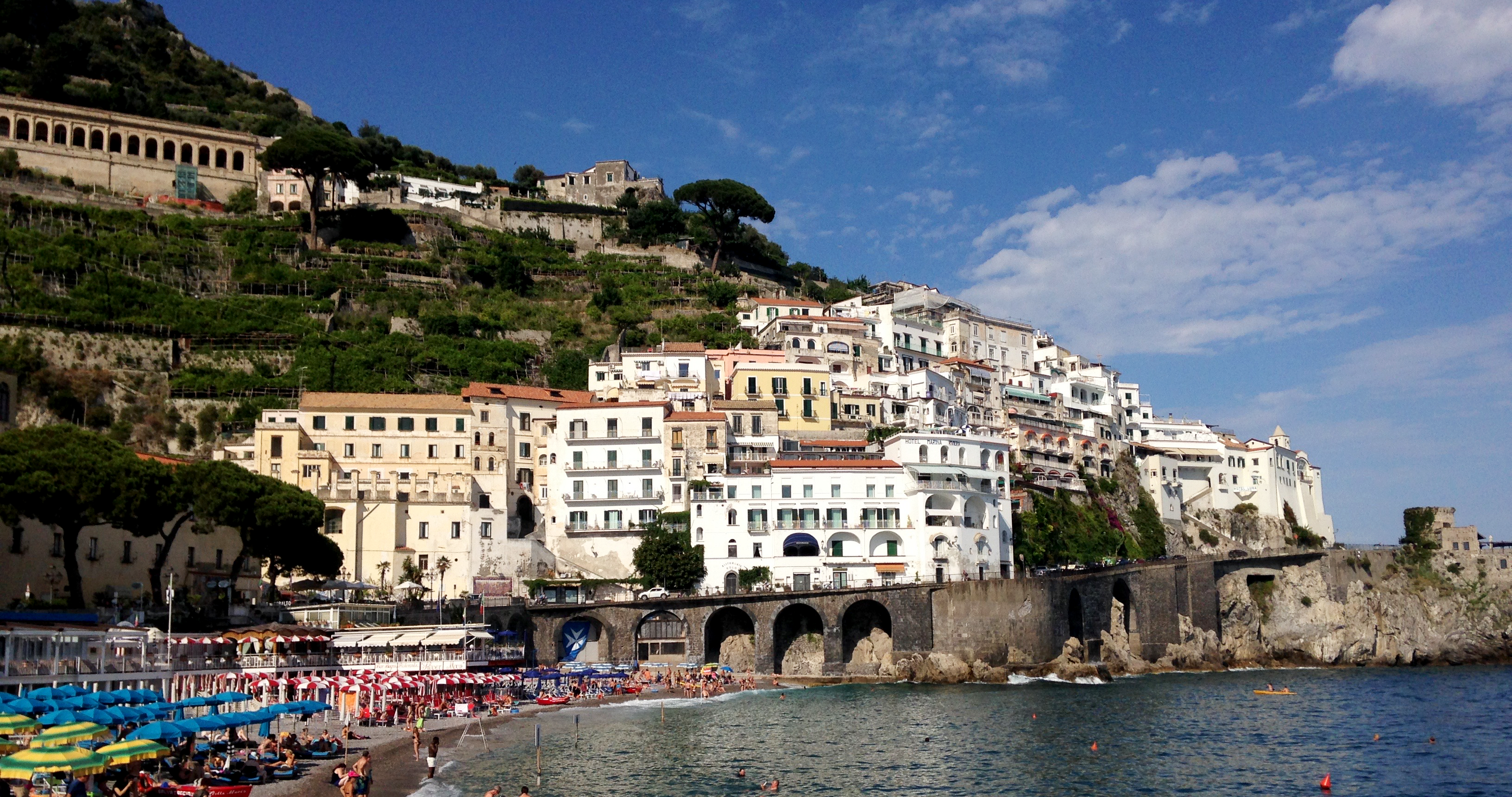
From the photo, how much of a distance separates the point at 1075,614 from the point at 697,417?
24.6 m

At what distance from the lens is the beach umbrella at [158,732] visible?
27.3m

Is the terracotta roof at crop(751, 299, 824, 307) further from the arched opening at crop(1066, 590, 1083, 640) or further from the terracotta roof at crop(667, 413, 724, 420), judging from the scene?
the arched opening at crop(1066, 590, 1083, 640)

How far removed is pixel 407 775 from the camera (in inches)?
1364

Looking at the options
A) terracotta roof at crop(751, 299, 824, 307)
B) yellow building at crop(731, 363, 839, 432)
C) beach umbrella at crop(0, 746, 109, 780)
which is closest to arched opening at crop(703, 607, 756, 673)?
yellow building at crop(731, 363, 839, 432)

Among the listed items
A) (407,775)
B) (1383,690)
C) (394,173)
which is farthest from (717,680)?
(394,173)

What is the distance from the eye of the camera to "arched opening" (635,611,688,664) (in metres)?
64.3

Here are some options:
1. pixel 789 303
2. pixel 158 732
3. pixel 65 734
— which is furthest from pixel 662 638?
pixel 65 734

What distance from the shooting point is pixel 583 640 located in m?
64.8

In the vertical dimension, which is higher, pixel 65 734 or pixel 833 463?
pixel 833 463

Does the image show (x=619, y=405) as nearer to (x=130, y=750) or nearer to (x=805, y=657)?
(x=805, y=657)

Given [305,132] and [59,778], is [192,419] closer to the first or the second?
[305,132]

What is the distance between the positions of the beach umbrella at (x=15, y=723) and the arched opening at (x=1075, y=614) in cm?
5422

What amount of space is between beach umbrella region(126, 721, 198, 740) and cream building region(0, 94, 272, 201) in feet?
244

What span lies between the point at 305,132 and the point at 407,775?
6808 centimetres
